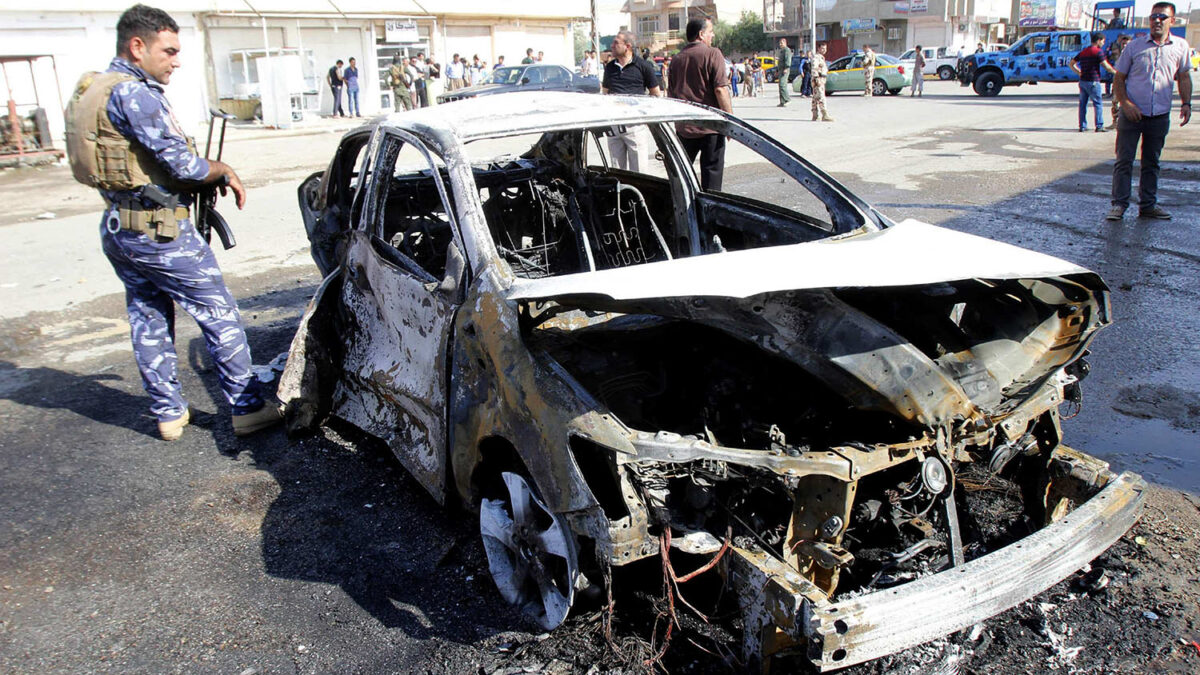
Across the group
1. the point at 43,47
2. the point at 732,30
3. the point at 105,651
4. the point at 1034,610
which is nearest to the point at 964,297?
the point at 1034,610

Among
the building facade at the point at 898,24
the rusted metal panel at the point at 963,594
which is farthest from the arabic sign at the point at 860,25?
the rusted metal panel at the point at 963,594

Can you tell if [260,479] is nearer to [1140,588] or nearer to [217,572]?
[217,572]

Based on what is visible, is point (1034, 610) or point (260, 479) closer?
point (1034, 610)

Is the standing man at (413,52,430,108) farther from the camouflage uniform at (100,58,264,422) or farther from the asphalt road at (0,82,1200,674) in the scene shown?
the camouflage uniform at (100,58,264,422)

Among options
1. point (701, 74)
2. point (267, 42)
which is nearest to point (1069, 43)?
point (701, 74)

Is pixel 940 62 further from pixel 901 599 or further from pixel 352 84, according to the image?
pixel 901 599

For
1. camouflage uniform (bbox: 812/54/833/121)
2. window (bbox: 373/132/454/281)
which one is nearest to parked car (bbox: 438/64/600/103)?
camouflage uniform (bbox: 812/54/833/121)

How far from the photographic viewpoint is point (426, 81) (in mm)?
26625

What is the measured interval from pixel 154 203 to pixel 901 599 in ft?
12.3

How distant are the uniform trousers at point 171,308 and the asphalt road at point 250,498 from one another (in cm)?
29

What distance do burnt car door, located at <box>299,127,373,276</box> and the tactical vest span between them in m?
0.87

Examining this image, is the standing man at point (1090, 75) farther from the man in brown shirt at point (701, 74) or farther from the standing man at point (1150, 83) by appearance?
the man in brown shirt at point (701, 74)

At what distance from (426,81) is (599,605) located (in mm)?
25974

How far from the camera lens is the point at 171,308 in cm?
452
